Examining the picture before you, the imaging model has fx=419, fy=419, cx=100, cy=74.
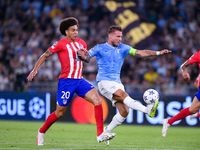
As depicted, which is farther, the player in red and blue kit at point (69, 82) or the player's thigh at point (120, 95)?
the player's thigh at point (120, 95)

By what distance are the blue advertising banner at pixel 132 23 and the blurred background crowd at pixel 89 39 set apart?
69 cm

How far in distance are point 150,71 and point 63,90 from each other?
9.83 metres

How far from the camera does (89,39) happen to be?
19328 millimetres

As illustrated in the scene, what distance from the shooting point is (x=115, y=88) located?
800cm

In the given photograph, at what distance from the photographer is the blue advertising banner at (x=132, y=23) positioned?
16.6m

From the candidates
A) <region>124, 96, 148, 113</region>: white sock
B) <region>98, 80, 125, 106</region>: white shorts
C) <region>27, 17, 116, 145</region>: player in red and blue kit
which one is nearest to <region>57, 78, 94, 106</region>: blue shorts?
<region>27, 17, 116, 145</region>: player in red and blue kit

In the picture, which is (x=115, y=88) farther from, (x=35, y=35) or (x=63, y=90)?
(x=35, y=35)

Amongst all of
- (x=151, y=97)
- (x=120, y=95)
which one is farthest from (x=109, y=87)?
(x=151, y=97)

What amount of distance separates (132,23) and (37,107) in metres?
5.22

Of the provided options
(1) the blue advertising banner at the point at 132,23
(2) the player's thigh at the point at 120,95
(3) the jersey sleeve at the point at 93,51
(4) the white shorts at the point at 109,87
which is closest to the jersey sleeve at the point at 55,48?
(3) the jersey sleeve at the point at 93,51

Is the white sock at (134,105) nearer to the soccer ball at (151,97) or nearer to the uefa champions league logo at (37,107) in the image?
the soccer ball at (151,97)

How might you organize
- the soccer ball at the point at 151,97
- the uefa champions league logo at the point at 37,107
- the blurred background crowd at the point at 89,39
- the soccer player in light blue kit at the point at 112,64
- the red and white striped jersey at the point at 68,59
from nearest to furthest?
the soccer ball at the point at 151,97
the red and white striped jersey at the point at 68,59
the soccer player in light blue kit at the point at 112,64
the uefa champions league logo at the point at 37,107
the blurred background crowd at the point at 89,39

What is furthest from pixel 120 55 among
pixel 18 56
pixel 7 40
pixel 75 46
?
pixel 7 40

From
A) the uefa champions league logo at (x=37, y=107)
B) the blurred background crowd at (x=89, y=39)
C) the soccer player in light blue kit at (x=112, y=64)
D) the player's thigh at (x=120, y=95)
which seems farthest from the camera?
the blurred background crowd at (x=89, y=39)
